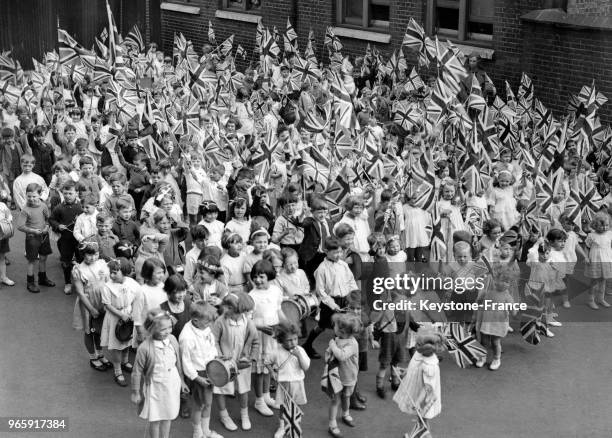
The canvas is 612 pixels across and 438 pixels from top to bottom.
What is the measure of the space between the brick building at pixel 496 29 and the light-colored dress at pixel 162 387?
34.3ft

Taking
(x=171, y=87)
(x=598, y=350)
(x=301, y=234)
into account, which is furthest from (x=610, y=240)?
(x=171, y=87)

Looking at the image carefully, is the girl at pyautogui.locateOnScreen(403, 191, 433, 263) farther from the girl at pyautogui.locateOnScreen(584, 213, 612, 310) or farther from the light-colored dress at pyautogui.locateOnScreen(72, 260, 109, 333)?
the light-colored dress at pyautogui.locateOnScreen(72, 260, 109, 333)

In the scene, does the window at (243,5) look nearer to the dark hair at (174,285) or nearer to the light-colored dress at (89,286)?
the light-colored dress at (89,286)

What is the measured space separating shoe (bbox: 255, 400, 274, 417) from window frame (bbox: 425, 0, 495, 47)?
11.0 m

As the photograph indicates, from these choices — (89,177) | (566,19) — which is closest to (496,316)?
(89,177)

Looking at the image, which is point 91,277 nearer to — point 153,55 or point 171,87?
point 171,87

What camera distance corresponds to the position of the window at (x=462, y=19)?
717 inches

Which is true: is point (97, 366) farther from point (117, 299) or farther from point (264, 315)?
point (264, 315)

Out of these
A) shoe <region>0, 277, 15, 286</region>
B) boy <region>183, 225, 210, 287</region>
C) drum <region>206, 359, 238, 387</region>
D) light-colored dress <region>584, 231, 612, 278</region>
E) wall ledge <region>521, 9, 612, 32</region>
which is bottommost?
shoe <region>0, 277, 15, 286</region>

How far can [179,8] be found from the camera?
2567 cm

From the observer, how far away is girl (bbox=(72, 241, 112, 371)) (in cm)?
912

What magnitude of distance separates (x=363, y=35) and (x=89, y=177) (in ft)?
31.8

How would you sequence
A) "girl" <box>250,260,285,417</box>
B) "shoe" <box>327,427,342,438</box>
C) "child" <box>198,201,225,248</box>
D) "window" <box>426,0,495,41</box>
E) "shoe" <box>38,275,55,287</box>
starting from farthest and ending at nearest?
"window" <box>426,0,495,41</box> < "shoe" <box>38,275,55,287</box> < "child" <box>198,201,225,248</box> < "girl" <box>250,260,285,417</box> < "shoe" <box>327,427,342,438</box>

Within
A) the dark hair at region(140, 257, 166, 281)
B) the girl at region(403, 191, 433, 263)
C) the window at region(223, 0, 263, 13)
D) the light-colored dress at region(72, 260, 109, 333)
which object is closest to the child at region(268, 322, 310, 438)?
the dark hair at region(140, 257, 166, 281)
